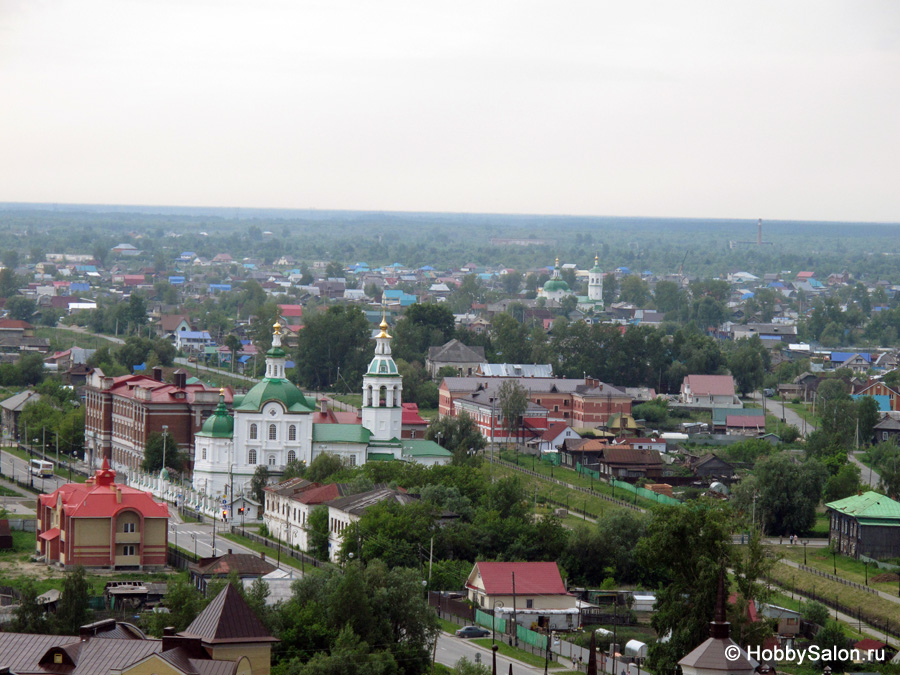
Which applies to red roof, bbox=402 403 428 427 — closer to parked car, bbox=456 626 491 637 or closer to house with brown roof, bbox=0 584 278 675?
parked car, bbox=456 626 491 637

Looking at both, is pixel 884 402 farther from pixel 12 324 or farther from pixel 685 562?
pixel 12 324

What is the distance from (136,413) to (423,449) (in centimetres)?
1266

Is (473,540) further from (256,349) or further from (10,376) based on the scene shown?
(256,349)

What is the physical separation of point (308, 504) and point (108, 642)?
94.0 ft

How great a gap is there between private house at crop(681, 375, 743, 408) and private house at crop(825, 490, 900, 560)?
128 feet

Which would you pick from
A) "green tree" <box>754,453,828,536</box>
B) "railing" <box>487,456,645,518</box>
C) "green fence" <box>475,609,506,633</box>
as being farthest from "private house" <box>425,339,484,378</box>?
"green fence" <box>475,609,506,633</box>

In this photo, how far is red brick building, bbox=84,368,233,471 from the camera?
79000mm

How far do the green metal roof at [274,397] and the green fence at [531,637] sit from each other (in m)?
25.8

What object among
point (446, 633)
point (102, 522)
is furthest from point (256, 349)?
point (446, 633)

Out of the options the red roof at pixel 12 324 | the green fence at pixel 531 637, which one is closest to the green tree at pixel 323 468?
the green fence at pixel 531 637

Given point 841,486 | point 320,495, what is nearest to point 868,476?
point 841,486

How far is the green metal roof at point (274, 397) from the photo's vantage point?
243ft

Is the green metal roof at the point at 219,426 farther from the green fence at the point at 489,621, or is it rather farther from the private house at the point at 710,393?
the private house at the point at 710,393

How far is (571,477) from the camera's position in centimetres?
7881
